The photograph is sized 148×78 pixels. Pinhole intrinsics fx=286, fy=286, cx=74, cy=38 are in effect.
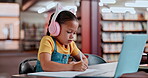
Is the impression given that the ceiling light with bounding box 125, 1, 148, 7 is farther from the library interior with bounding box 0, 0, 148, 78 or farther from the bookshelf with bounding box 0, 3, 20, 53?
the bookshelf with bounding box 0, 3, 20, 53

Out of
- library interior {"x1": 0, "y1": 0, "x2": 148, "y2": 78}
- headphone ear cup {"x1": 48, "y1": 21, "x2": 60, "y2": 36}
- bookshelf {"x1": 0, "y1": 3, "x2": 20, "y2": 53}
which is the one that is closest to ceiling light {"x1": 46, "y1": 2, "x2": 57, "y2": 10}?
library interior {"x1": 0, "y1": 0, "x2": 148, "y2": 78}

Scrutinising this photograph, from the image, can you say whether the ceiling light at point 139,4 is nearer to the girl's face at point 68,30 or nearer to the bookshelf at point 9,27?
the bookshelf at point 9,27

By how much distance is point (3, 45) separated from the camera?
24.2 ft

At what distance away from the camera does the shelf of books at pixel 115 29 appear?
7.77 metres

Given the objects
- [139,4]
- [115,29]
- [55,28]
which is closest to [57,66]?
[55,28]

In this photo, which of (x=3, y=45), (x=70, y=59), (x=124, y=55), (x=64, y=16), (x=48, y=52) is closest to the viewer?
(x=124, y=55)

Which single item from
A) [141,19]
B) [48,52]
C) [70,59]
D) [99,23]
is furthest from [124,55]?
[141,19]

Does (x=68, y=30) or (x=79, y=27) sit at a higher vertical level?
(x=79, y=27)

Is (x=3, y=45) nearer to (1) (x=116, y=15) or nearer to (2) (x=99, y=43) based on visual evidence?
(2) (x=99, y=43)

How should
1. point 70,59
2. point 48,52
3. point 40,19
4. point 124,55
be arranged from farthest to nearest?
point 40,19 → point 70,59 → point 48,52 → point 124,55

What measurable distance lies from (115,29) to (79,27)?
40.9 inches

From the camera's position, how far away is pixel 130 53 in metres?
1.29

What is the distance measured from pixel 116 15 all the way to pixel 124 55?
6.80 meters

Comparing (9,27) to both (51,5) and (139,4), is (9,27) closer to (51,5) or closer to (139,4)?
(51,5)
